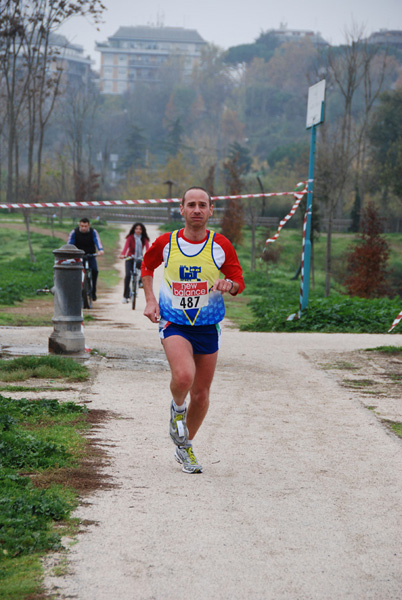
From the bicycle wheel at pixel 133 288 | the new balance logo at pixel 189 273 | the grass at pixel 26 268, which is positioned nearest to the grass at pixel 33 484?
the new balance logo at pixel 189 273

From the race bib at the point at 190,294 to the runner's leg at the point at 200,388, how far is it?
37 centimetres

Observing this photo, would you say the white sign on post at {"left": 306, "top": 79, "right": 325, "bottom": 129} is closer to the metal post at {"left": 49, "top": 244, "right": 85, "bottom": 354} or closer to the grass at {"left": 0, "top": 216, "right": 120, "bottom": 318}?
the grass at {"left": 0, "top": 216, "right": 120, "bottom": 318}

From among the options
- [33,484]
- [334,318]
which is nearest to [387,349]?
[334,318]

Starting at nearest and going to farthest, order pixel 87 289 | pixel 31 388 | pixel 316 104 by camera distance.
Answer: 1. pixel 31 388
2. pixel 316 104
3. pixel 87 289

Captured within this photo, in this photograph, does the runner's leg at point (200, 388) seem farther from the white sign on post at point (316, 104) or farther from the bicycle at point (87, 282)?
the white sign on post at point (316, 104)

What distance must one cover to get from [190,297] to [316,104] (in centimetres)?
1163

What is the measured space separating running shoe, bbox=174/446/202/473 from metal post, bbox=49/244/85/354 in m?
4.94

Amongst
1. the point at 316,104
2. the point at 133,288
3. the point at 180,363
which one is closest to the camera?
the point at 180,363

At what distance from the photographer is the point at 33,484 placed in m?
5.02

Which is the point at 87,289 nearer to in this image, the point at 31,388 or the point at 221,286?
the point at 31,388

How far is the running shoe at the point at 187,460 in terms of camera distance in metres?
5.65

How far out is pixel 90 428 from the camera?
675 cm

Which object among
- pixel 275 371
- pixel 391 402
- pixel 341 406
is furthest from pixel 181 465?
pixel 275 371

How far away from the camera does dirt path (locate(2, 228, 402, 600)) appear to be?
150 inches
